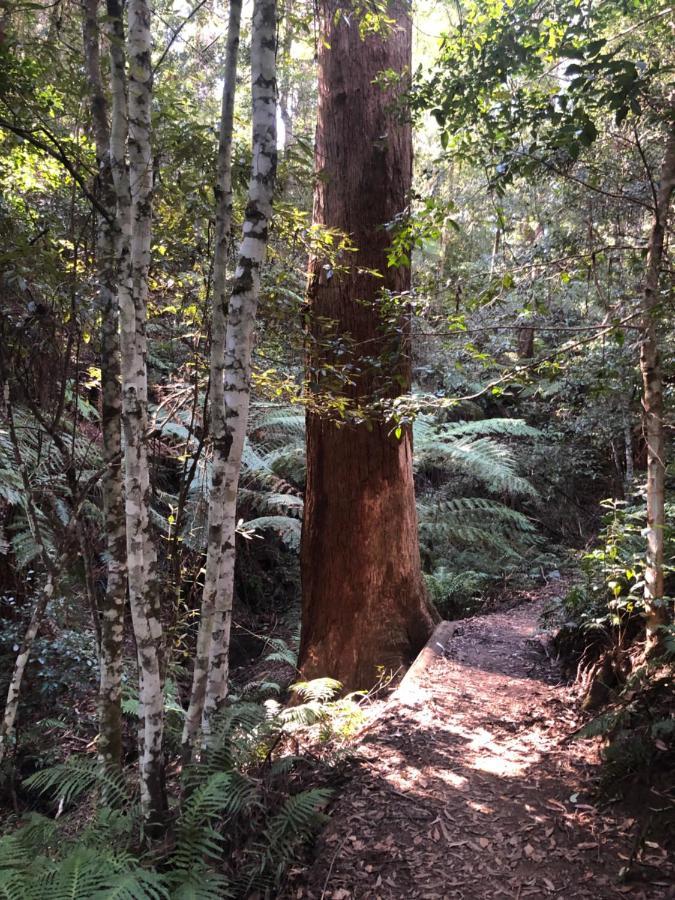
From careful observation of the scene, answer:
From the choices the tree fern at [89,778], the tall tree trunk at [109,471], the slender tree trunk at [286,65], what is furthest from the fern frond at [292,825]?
the slender tree trunk at [286,65]

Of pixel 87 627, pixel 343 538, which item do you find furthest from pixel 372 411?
pixel 87 627

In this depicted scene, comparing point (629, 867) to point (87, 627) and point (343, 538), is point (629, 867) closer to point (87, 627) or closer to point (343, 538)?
point (343, 538)

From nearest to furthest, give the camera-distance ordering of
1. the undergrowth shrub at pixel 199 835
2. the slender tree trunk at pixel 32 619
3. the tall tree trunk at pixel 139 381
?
the undergrowth shrub at pixel 199 835 < the tall tree trunk at pixel 139 381 < the slender tree trunk at pixel 32 619

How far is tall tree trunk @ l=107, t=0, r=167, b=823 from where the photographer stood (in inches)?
121

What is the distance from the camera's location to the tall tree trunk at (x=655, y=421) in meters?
3.14

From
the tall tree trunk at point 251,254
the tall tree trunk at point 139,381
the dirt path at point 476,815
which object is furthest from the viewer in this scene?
the tall tree trunk at point 251,254

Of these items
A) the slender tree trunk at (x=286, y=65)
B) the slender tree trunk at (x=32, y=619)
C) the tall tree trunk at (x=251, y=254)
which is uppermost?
the slender tree trunk at (x=286, y=65)

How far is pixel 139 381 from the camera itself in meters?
3.16

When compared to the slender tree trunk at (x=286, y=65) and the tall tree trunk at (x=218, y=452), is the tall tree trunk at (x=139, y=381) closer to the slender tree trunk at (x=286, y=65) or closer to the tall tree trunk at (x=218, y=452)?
the tall tree trunk at (x=218, y=452)

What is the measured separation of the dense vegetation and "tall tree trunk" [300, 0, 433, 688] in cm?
3

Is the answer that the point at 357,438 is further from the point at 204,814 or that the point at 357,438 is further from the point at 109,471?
the point at 204,814

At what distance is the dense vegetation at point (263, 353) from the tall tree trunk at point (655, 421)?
0.06ft

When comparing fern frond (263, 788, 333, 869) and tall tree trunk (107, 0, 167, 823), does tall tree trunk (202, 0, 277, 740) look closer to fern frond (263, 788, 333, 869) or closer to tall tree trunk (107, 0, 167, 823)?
tall tree trunk (107, 0, 167, 823)

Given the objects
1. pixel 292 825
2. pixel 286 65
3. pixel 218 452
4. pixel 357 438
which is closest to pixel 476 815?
pixel 292 825
